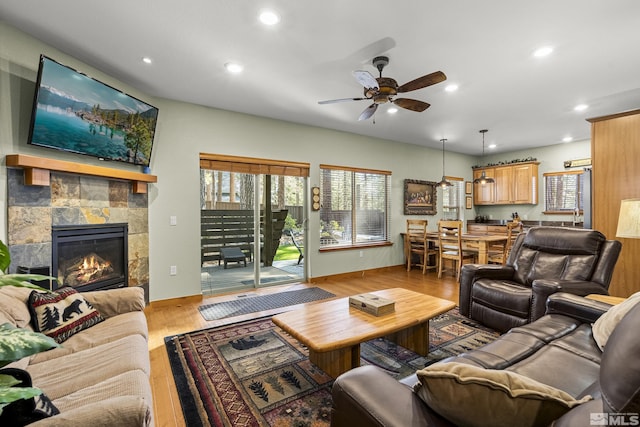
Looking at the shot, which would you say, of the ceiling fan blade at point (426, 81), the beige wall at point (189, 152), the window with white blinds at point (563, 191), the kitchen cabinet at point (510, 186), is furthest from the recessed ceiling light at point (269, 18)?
the window with white blinds at point (563, 191)

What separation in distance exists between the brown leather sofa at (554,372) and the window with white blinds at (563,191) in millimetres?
5396

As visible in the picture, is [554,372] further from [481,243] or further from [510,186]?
[510,186]

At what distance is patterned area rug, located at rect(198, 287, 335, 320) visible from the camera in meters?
3.53

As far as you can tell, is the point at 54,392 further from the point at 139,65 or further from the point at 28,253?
the point at 139,65

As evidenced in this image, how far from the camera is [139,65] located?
115 inches

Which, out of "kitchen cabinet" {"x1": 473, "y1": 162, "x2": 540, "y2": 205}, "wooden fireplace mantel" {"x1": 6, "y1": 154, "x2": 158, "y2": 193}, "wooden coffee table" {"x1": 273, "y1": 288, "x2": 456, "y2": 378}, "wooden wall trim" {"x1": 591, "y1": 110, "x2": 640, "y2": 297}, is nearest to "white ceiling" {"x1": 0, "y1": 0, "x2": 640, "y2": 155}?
"wooden wall trim" {"x1": 591, "y1": 110, "x2": 640, "y2": 297}

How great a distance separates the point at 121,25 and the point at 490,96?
13.1 ft

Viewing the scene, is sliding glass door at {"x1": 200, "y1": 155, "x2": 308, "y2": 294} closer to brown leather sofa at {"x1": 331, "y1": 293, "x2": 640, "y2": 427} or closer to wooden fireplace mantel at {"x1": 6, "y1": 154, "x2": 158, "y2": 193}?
wooden fireplace mantel at {"x1": 6, "y1": 154, "x2": 158, "y2": 193}

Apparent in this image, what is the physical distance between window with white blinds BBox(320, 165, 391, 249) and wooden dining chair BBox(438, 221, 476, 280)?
1125 millimetres

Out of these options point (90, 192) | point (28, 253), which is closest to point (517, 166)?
point (90, 192)

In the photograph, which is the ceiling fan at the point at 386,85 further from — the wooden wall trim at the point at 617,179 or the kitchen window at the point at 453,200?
the kitchen window at the point at 453,200

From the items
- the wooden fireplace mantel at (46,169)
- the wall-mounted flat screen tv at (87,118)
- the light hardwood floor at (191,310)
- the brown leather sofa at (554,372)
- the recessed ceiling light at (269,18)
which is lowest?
the light hardwood floor at (191,310)

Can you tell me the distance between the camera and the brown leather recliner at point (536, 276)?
2.64 metres

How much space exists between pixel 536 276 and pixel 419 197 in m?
3.65
